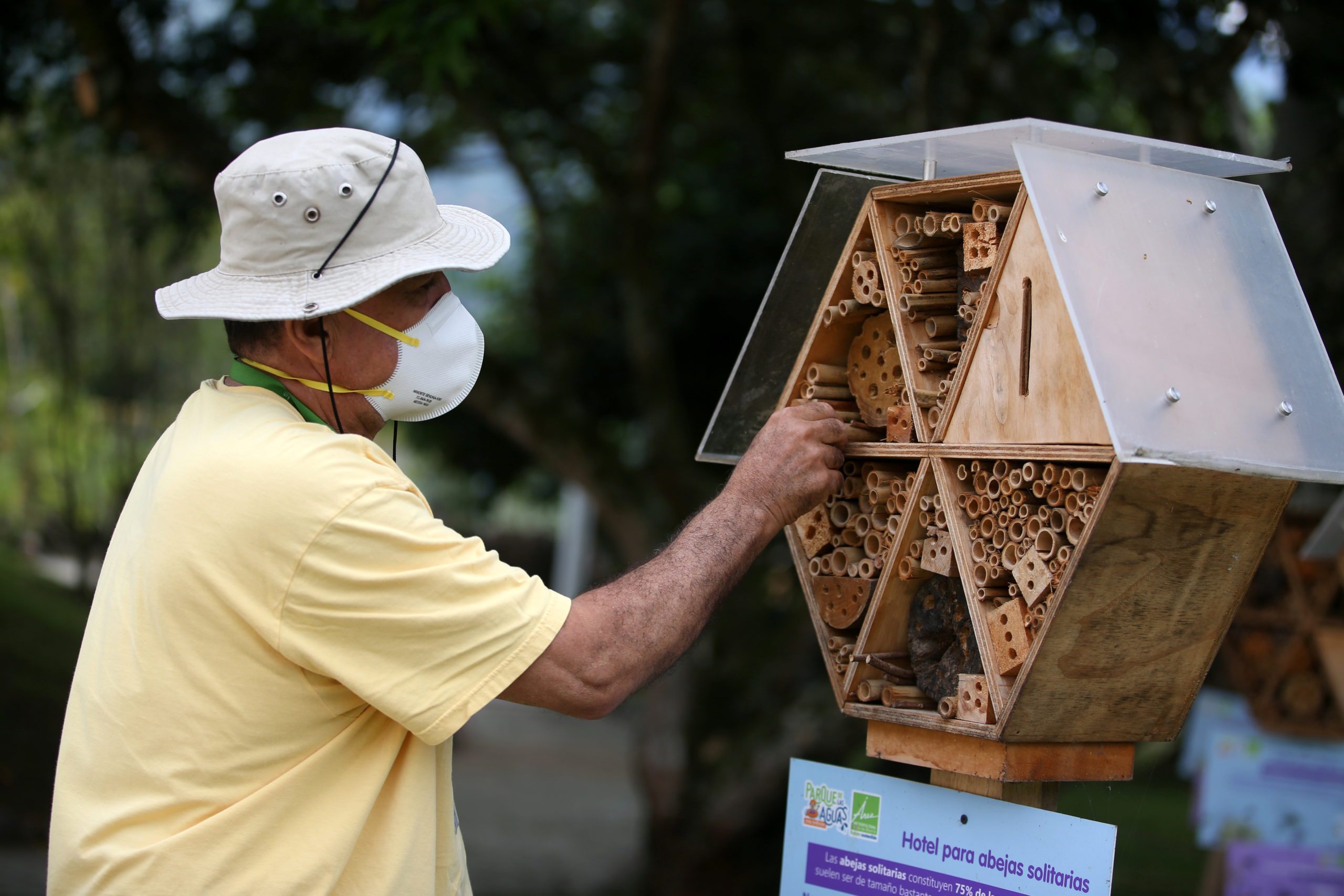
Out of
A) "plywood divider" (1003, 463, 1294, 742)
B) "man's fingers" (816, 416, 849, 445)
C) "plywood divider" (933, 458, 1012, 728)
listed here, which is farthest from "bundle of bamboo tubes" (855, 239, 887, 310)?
"plywood divider" (1003, 463, 1294, 742)

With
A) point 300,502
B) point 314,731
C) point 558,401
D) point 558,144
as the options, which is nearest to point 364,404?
point 300,502

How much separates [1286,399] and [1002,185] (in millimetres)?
584

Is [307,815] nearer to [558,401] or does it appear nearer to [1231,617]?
[1231,617]

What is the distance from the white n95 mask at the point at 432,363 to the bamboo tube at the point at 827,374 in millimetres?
749

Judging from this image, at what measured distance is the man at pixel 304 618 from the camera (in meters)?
1.82

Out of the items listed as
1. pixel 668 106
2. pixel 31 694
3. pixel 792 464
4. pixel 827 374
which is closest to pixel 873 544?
pixel 792 464

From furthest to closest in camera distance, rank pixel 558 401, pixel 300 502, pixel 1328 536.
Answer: pixel 558 401, pixel 1328 536, pixel 300 502

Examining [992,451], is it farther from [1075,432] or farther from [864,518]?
[864,518]

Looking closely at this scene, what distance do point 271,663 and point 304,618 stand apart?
0.34 ft

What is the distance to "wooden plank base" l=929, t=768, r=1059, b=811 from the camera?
2.16 metres

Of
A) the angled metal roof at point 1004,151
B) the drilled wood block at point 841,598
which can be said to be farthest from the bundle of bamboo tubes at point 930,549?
the angled metal roof at point 1004,151

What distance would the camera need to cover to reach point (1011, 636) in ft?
6.83

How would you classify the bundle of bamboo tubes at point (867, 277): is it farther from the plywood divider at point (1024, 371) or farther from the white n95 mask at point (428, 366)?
the white n95 mask at point (428, 366)

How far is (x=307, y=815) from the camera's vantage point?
73.9 inches
